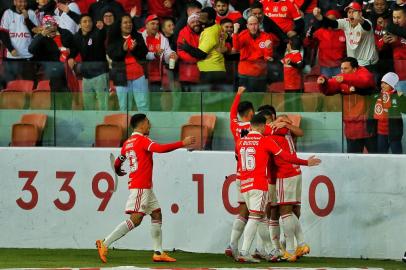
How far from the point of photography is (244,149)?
572 inches

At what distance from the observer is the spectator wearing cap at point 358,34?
17.7m

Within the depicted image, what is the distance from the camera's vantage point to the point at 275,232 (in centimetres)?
1505

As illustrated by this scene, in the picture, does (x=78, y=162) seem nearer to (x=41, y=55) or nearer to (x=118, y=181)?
(x=118, y=181)

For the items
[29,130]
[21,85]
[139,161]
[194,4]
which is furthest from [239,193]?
[194,4]

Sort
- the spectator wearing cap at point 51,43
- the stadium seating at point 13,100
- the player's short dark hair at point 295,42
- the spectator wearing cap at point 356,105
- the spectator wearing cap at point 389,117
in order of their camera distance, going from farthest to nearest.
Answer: the spectator wearing cap at point 51,43 < the player's short dark hair at point 295,42 < the stadium seating at point 13,100 < the spectator wearing cap at point 356,105 < the spectator wearing cap at point 389,117

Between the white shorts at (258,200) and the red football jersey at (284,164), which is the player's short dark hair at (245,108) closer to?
the red football jersey at (284,164)

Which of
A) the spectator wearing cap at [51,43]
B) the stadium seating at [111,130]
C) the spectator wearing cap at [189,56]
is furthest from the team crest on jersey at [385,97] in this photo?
the spectator wearing cap at [51,43]

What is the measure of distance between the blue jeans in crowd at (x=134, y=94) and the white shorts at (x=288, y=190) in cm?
265

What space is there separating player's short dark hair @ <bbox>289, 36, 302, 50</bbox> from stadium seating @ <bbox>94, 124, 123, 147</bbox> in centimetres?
291

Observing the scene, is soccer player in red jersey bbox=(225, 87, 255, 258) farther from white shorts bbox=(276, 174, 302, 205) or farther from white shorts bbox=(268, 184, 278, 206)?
white shorts bbox=(276, 174, 302, 205)

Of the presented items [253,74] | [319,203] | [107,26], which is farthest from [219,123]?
[107,26]

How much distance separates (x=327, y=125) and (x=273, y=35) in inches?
117

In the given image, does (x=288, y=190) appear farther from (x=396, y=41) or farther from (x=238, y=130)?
(x=396, y=41)

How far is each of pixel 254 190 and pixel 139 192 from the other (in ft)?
4.57
